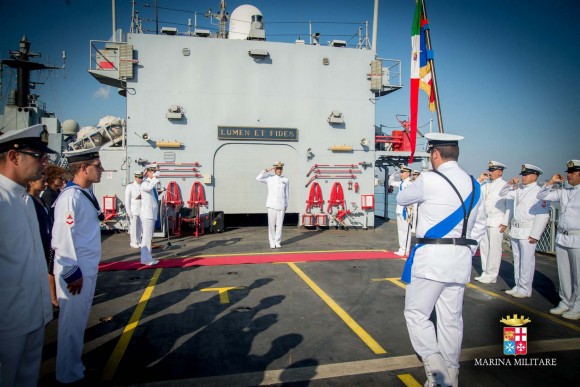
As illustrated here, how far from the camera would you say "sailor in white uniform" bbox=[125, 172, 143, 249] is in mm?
8945

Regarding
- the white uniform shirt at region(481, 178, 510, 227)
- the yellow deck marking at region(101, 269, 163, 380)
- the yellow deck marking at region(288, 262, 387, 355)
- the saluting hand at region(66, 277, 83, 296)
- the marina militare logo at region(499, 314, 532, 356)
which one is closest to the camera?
the saluting hand at region(66, 277, 83, 296)

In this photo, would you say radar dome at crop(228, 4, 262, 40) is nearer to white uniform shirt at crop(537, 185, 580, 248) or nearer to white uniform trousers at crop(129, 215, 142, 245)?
white uniform trousers at crop(129, 215, 142, 245)

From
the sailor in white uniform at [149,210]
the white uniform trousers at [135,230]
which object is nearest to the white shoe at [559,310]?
the sailor in white uniform at [149,210]

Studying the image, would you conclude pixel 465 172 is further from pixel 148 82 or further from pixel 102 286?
pixel 148 82

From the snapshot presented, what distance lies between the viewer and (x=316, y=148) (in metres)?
13.2

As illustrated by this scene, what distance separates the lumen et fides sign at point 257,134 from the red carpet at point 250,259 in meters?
5.39

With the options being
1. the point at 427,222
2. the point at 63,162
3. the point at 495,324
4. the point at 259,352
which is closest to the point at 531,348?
the point at 495,324

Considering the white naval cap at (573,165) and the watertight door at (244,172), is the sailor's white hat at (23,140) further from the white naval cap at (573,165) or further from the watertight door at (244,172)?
the watertight door at (244,172)

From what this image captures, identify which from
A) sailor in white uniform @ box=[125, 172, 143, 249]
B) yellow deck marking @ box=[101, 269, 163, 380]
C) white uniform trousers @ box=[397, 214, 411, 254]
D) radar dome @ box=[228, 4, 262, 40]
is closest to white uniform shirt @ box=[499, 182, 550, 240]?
white uniform trousers @ box=[397, 214, 411, 254]

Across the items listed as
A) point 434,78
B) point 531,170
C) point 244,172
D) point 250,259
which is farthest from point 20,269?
point 244,172

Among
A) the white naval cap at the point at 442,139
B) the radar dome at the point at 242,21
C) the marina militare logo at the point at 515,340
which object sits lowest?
the marina militare logo at the point at 515,340

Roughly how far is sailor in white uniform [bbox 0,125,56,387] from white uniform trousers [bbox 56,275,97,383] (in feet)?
2.94

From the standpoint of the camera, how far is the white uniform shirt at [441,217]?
10.2ft

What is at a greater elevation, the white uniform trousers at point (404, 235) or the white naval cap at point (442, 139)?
the white naval cap at point (442, 139)
